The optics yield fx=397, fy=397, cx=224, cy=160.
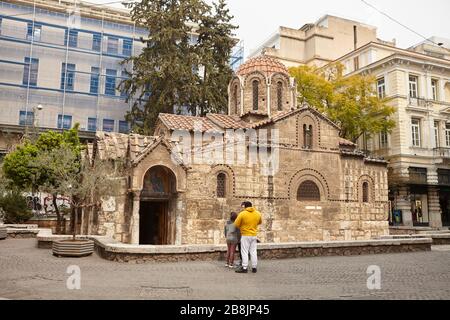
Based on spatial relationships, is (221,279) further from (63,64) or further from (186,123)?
(63,64)

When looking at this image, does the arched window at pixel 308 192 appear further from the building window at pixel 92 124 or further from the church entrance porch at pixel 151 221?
the building window at pixel 92 124

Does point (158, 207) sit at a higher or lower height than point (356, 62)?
lower

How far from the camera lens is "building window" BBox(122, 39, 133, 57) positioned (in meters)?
41.3

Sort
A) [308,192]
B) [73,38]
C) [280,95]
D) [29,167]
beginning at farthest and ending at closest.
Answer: [73,38] → [280,95] → [29,167] → [308,192]

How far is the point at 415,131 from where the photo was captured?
32.6 m

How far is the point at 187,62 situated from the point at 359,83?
42.1 feet

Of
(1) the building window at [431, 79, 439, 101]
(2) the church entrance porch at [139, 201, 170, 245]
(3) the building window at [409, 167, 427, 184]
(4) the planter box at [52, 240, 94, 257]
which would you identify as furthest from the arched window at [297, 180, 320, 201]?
(1) the building window at [431, 79, 439, 101]

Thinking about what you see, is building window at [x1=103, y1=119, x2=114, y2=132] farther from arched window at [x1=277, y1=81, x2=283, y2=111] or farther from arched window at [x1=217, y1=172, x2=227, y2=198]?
arched window at [x1=217, y1=172, x2=227, y2=198]

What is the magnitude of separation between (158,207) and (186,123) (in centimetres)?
457

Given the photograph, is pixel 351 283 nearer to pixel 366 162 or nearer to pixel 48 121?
pixel 366 162

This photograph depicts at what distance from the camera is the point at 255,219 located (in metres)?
9.84

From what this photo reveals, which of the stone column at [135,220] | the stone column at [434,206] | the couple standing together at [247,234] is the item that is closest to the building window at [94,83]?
the stone column at [135,220]

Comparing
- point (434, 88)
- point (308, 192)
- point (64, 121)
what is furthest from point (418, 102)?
point (64, 121)

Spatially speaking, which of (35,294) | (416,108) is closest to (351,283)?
(35,294)
